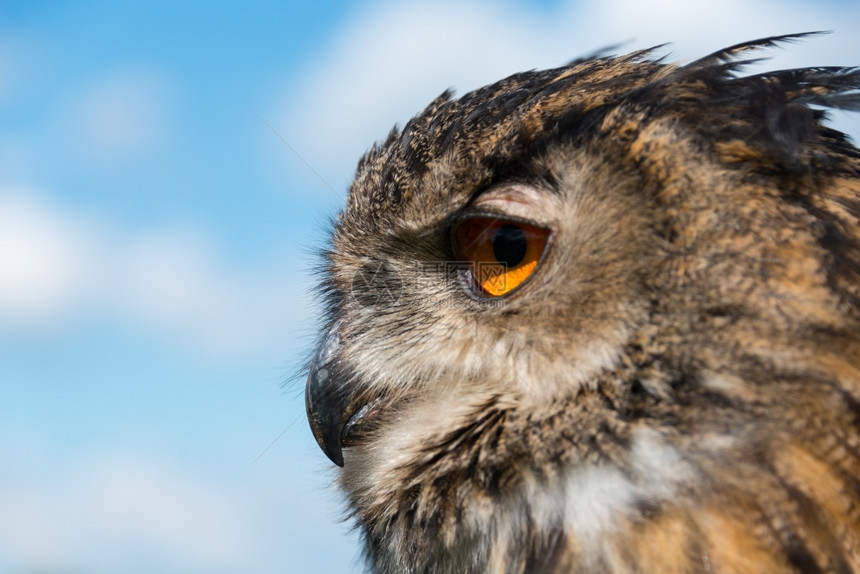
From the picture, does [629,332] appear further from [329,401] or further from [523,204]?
[329,401]

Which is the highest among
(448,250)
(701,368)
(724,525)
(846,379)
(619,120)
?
(619,120)

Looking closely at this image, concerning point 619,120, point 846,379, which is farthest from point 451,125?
point 846,379

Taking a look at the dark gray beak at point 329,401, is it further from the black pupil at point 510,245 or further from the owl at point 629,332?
the black pupil at point 510,245

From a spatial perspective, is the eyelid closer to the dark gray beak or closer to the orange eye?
the orange eye

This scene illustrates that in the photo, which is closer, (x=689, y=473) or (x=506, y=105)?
(x=689, y=473)

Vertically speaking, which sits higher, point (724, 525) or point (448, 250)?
point (448, 250)

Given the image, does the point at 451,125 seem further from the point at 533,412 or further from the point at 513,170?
the point at 533,412

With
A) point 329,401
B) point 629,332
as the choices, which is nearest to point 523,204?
point 629,332
